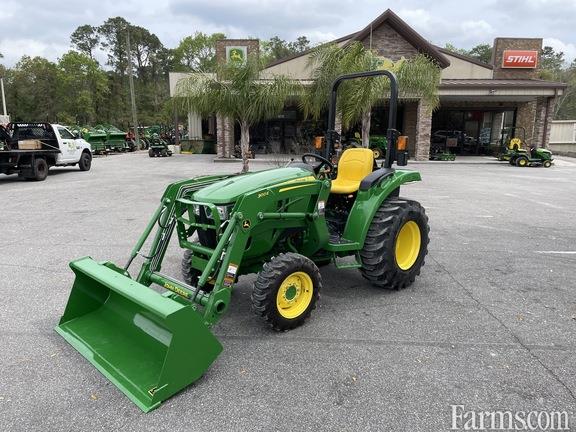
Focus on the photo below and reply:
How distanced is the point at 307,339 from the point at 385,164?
202 cm

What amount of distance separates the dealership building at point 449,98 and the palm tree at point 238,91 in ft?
11.5

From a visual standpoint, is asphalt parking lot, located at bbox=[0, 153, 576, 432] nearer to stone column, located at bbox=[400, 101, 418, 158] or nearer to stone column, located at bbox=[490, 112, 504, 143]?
stone column, located at bbox=[400, 101, 418, 158]

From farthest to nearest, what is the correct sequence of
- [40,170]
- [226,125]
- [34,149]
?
[226,125] < [40,170] < [34,149]

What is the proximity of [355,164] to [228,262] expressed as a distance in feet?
7.15

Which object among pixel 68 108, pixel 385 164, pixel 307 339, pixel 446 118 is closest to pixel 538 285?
pixel 385 164

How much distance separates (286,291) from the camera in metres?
3.41

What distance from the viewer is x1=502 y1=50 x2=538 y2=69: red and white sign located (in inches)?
Result: 955

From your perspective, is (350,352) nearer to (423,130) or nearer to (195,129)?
(423,130)

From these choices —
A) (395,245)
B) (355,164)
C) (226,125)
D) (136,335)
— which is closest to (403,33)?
(226,125)

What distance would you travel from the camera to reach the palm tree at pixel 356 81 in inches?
527

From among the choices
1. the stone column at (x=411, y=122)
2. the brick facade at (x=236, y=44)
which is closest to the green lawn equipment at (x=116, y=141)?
the brick facade at (x=236, y=44)

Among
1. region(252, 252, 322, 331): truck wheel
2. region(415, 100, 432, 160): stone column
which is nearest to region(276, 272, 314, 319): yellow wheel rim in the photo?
region(252, 252, 322, 331): truck wheel

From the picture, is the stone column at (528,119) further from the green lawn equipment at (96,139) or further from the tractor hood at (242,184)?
the green lawn equipment at (96,139)

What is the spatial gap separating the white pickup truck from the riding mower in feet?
39.1
